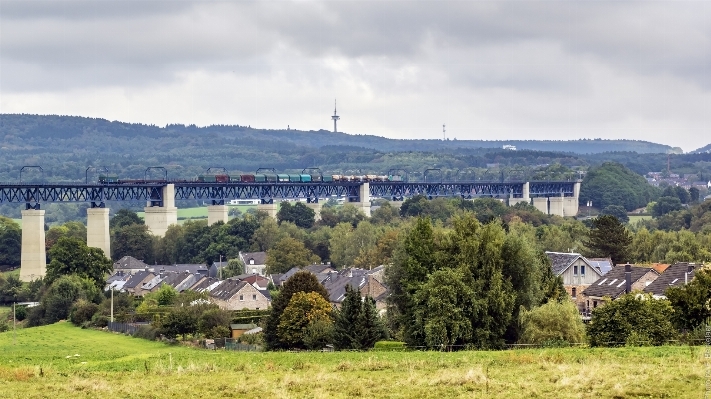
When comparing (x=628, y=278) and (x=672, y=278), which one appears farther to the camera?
(x=628, y=278)

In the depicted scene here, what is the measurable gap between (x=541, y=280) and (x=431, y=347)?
14.3 m

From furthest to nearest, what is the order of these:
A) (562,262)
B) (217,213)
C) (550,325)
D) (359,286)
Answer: (217,213) → (359,286) → (562,262) → (550,325)

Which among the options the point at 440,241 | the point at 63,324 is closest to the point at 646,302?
→ the point at 440,241

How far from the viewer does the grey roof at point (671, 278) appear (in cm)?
7462

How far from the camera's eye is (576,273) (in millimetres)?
86250

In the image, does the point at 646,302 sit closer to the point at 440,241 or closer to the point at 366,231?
the point at 440,241

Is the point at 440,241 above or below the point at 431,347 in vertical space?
above

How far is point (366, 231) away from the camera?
147 meters

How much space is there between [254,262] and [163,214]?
3641 centimetres

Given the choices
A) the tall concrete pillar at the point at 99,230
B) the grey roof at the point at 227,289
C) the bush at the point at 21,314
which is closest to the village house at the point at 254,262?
the tall concrete pillar at the point at 99,230

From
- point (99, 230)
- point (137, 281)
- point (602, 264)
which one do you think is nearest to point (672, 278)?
point (602, 264)

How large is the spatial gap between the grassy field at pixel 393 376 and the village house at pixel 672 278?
1148 inches

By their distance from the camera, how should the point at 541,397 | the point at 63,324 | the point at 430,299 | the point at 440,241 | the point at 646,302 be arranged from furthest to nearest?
the point at 63,324 < the point at 440,241 < the point at 430,299 < the point at 646,302 < the point at 541,397

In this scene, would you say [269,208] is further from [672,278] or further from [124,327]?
[672,278]
